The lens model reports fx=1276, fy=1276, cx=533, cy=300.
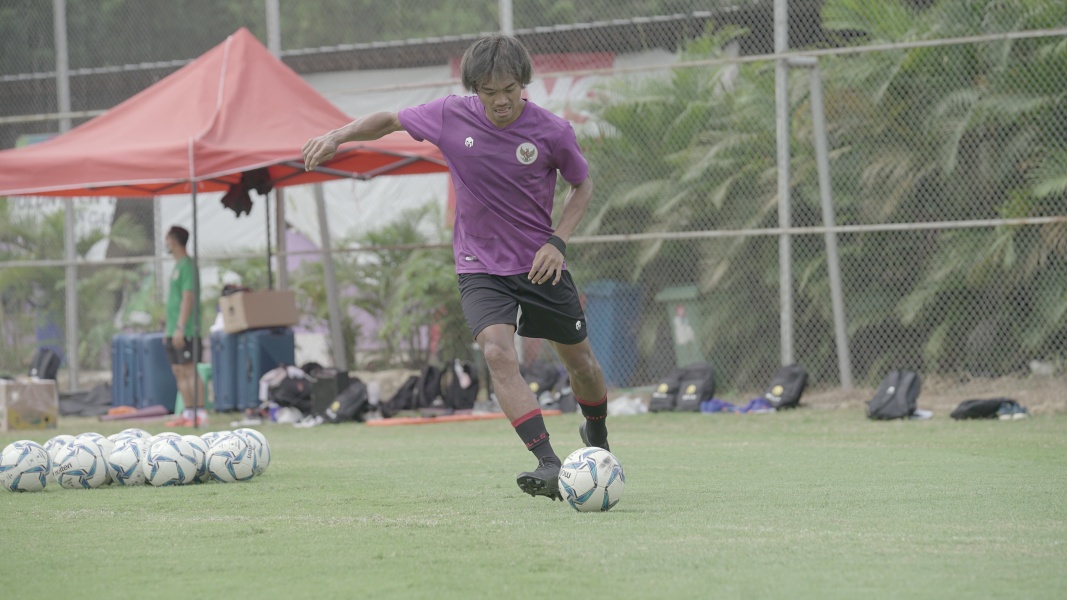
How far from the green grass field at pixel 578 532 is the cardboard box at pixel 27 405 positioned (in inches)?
223

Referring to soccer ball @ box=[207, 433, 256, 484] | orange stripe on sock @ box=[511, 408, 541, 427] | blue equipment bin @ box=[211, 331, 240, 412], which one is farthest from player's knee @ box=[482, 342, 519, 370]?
blue equipment bin @ box=[211, 331, 240, 412]

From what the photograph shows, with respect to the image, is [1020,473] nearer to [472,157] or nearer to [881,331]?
[472,157]

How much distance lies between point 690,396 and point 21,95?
1079 cm

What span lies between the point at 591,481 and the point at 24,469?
3536 millimetres

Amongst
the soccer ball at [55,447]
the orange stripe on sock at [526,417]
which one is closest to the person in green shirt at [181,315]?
the soccer ball at [55,447]

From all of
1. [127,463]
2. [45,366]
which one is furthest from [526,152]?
[45,366]

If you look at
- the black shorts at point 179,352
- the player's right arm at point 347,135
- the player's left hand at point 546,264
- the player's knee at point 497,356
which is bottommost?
the black shorts at point 179,352

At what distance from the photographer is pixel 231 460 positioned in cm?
756

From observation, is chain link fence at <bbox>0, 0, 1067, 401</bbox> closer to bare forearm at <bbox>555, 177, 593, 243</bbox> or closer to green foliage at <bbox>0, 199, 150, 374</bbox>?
green foliage at <bbox>0, 199, 150, 374</bbox>

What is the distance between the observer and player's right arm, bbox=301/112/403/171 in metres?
6.43

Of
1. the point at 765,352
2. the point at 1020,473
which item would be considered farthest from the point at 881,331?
the point at 1020,473

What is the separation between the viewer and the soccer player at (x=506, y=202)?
6.41 metres

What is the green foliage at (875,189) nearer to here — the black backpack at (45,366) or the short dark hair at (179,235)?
the short dark hair at (179,235)

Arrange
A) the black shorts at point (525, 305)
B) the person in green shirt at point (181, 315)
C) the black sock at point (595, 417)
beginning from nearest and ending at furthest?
the black shorts at point (525, 305)
the black sock at point (595, 417)
the person in green shirt at point (181, 315)
